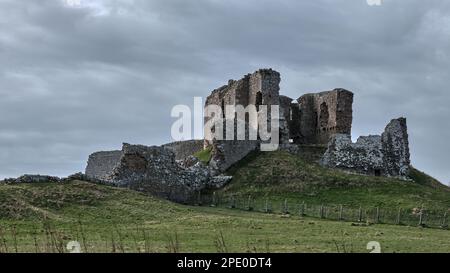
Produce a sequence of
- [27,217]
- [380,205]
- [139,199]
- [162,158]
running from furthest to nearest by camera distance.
Answer: [162,158]
[380,205]
[139,199]
[27,217]

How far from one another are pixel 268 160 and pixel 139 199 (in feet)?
55.5

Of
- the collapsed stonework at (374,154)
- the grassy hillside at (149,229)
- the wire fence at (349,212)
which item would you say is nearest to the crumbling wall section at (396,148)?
the collapsed stonework at (374,154)

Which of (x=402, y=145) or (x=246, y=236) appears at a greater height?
(x=402, y=145)

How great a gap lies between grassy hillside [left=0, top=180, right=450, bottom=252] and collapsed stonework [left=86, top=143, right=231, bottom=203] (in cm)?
522

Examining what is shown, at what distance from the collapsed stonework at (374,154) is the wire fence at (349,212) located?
1303 centimetres

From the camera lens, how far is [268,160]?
181 ft

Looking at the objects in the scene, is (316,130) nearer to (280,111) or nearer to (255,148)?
(280,111)

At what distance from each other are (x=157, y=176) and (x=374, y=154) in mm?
20974

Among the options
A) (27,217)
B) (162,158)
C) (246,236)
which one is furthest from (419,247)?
(162,158)

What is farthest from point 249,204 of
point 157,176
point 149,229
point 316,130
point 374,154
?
point 316,130

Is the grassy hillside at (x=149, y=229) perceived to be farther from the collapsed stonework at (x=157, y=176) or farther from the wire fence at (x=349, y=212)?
the collapsed stonework at (x=157, y=176)

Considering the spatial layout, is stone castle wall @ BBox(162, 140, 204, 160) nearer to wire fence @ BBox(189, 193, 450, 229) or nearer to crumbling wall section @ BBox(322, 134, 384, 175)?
crumbling wall section @ BBox(322, 134, 384, 175)

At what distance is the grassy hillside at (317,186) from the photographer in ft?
150
